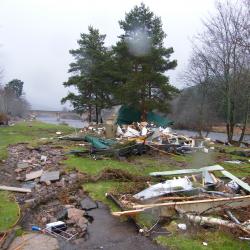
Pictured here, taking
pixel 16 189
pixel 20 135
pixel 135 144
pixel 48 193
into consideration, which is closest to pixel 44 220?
pixel 48 193

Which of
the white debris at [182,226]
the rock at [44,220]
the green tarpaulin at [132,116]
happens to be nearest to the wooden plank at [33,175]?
the rock at [44,220]

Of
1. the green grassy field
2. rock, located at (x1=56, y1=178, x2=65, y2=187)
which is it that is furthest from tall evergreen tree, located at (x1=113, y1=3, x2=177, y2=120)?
rock, located at (x1=56, y1=178, x2=65, y2=187)

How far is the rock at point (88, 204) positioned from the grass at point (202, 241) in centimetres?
222

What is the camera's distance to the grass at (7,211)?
696 centimetres

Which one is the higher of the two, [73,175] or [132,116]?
[132,116]

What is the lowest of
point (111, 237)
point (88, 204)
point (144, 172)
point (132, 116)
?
point (111, 237)

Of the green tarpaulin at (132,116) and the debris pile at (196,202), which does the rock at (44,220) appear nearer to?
the debris pile at (196,202)

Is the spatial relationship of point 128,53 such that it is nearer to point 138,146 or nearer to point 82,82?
point 82,82

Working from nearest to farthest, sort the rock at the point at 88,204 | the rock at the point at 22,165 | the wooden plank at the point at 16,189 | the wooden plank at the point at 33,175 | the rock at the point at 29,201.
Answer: the rock at the point at 88,204, the rock at the point at 29,201, the wooden plank at the point at 16,189, the wooden plank at the point at 33,175, the rock at the point at 22,165

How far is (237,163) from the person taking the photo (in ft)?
49.4

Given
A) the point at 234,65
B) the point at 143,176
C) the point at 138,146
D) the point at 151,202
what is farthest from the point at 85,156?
the point at 234,65

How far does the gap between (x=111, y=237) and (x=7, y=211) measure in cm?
245

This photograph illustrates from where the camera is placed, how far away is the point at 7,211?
25.2ft

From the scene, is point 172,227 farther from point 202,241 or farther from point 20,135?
point 20,135
